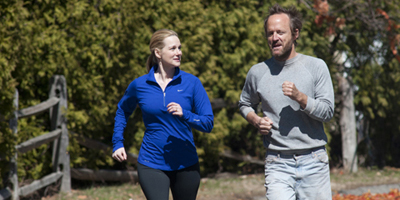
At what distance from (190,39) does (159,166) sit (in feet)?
13.7

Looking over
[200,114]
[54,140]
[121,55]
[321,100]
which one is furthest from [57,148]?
[321,100]

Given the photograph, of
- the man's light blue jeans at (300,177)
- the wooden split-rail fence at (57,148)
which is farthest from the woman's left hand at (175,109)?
the wooden split-rail fence at (57,148)

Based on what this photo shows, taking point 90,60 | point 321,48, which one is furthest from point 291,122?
point 321,48

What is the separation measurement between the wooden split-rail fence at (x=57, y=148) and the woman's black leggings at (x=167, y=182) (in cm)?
269

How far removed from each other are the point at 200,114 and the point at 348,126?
6554 millimetres

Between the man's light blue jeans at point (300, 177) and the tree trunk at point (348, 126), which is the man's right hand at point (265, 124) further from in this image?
the tree trunk at point (348, 126)

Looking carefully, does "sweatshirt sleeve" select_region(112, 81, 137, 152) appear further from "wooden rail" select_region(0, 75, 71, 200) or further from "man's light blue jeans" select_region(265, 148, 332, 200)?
"wooden rail" select_region(0, 75, 71, 200)

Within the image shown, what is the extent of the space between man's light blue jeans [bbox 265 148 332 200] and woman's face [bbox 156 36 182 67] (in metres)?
1.04

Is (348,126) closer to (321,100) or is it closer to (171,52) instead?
(321,100)

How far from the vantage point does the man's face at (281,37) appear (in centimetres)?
336

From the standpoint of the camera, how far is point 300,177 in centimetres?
328

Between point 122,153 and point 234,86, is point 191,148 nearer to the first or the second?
point 122,153

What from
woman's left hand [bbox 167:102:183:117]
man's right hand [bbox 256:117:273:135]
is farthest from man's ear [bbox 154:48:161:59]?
man's right hand [bbox 256:117:273:135]

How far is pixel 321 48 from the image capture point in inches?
349
